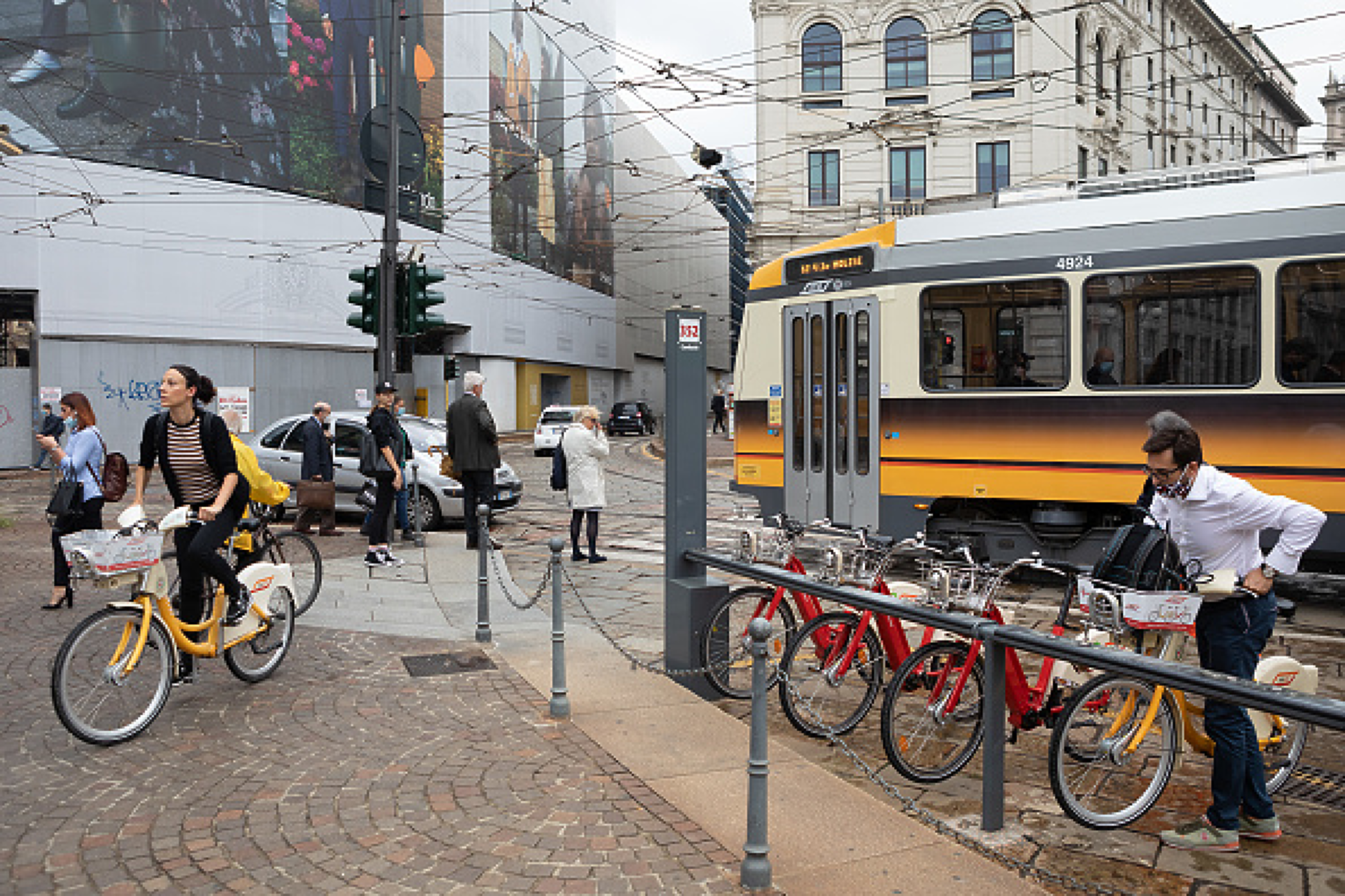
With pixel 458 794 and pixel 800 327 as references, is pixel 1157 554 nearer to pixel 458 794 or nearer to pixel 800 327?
pixel 458 794

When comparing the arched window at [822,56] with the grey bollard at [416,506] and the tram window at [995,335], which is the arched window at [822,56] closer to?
the grey bollard at [416,506]

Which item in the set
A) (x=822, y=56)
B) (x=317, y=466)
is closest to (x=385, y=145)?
(x=317, y=466)

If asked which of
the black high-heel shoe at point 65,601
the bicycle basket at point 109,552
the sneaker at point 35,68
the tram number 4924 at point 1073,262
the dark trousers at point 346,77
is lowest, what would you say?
the black high-heel shoe at point 65,601

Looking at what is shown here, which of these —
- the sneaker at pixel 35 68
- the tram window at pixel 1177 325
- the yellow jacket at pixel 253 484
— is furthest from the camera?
the sneaker at pixel 35 68

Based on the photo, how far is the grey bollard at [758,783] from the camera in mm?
3732

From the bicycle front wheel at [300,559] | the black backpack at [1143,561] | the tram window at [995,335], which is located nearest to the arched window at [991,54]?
the tram window at [995,335]

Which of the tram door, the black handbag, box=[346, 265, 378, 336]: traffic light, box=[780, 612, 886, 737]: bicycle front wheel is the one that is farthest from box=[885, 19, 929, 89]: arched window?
box=[780, 612, 886, 737]: bicycle front wheel

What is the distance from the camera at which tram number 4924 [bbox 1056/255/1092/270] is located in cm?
980

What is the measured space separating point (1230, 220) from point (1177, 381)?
4.42 ft

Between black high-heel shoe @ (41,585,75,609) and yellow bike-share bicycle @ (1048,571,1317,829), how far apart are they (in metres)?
7.48

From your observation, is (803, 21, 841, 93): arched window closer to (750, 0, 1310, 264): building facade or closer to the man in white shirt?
(750, 0, 1310, 264): building facade

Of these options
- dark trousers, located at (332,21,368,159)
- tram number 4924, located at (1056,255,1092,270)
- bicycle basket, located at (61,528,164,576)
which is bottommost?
bicycle basket, located at (61,528,164,576)

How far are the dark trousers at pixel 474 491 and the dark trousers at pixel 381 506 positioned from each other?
895 mm

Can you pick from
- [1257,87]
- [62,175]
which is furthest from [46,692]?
[1257,87]
